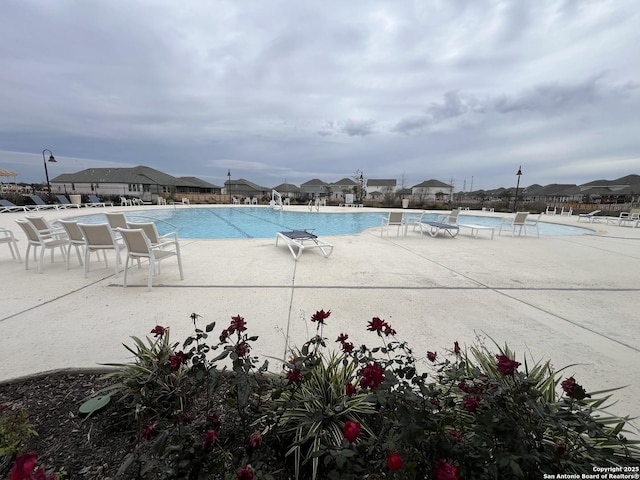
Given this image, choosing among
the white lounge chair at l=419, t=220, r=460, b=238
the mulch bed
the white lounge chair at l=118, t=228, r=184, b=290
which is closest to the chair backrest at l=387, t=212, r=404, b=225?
the white lounge chair at l=419, t=220, r=460, b=238

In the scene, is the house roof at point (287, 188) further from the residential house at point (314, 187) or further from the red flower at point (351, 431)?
the red flower at point (351, 431)

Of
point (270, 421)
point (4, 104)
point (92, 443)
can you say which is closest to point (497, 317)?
point (270, 421)

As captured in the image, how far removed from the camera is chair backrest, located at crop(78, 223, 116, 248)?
4.09m

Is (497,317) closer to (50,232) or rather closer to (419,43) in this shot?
(50,232)

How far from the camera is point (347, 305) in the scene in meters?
3.36

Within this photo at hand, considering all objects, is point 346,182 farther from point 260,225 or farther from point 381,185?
point 260,225

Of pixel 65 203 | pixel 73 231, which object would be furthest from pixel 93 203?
pixel 73 231

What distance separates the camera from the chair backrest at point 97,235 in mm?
4086

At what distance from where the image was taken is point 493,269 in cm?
516

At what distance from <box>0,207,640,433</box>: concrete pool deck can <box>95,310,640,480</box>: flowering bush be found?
2.66 ft

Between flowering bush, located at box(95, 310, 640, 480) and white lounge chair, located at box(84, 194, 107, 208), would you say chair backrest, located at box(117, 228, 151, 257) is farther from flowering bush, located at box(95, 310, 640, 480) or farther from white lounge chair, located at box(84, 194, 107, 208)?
white lounge chair, located at box(84, 194, 107, 208)

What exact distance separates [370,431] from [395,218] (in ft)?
27.9

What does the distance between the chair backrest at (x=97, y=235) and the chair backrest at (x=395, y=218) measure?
7.72 meters

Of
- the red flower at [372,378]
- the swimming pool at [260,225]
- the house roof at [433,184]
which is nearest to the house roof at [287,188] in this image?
the house roof at [433,184]
